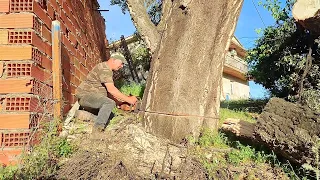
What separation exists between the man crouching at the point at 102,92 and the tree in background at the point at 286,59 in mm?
4265

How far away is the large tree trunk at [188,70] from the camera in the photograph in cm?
471

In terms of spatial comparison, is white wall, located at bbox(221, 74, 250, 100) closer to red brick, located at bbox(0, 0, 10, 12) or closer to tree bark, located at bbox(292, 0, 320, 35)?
tree bark, located at bbox(292, 0, 320, 35)

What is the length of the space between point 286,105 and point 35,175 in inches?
111

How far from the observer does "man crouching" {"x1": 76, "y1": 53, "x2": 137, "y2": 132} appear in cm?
521

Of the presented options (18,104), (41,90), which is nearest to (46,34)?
(41,90)

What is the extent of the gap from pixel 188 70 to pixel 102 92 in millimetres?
1720

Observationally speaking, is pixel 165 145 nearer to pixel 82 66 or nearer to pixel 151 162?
pixel 151 162

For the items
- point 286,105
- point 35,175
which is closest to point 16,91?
point 35,175

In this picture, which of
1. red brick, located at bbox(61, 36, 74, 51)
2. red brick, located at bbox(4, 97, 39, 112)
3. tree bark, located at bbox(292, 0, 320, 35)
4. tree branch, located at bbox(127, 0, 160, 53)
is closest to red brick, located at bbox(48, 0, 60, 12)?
red brick, located at bbox(61, 36, 74, 51)

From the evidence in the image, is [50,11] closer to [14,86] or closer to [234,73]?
[14,86]

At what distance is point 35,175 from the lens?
3.45 m

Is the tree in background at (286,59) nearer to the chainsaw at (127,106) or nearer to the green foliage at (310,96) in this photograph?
the green foliage at (310,96)

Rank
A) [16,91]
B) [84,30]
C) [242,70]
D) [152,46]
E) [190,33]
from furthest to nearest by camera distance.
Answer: [242,70]
[84,30]
[152,46]
[190,33]
[16,91]

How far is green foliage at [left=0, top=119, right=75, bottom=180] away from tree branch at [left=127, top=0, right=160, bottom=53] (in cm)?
333
